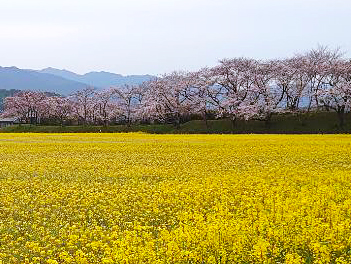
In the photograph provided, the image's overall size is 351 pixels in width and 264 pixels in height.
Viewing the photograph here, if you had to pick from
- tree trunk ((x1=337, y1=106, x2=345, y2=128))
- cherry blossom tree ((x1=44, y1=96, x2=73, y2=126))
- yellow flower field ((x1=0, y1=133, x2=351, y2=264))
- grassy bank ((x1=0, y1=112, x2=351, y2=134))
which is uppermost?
cherry blossom tree ((x1=44, y1=96, x2=73, y2=126))

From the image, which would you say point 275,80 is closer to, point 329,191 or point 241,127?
point 241,127

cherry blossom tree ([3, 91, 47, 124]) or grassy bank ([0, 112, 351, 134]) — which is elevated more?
cherry blossom tree ([3, 91, 47, 124])

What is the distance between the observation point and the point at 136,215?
1182 centimetres

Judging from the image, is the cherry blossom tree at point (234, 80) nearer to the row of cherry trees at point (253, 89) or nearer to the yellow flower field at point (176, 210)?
the row of cherry trees at point (253, 89)

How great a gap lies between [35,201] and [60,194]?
1.18 meters

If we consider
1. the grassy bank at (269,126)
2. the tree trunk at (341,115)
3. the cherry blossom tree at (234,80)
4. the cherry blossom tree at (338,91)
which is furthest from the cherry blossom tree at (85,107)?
the tree trunk at (341,115)

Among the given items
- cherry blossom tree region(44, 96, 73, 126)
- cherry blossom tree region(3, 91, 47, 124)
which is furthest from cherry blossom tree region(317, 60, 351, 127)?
cherry blossom tree region(3, 91, 47, 124)

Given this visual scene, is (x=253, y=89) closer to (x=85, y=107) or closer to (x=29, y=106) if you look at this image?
(x=85, y=107)

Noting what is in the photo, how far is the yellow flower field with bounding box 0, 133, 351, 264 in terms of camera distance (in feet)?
25.8

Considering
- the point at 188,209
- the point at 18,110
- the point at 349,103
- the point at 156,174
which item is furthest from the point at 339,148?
the point at 18,110

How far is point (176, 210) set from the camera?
40.6ft

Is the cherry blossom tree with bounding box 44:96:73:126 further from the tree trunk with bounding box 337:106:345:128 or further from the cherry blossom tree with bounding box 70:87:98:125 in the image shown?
the tree trunk with bounding box 337:106:345:128

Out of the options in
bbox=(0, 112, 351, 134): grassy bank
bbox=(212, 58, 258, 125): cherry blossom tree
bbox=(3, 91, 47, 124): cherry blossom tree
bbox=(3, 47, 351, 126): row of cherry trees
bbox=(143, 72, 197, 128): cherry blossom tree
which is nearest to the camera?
bbox=(0, 112, 351, 134): grassy bank

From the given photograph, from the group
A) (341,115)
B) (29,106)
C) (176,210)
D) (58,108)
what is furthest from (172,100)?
(176,210)
